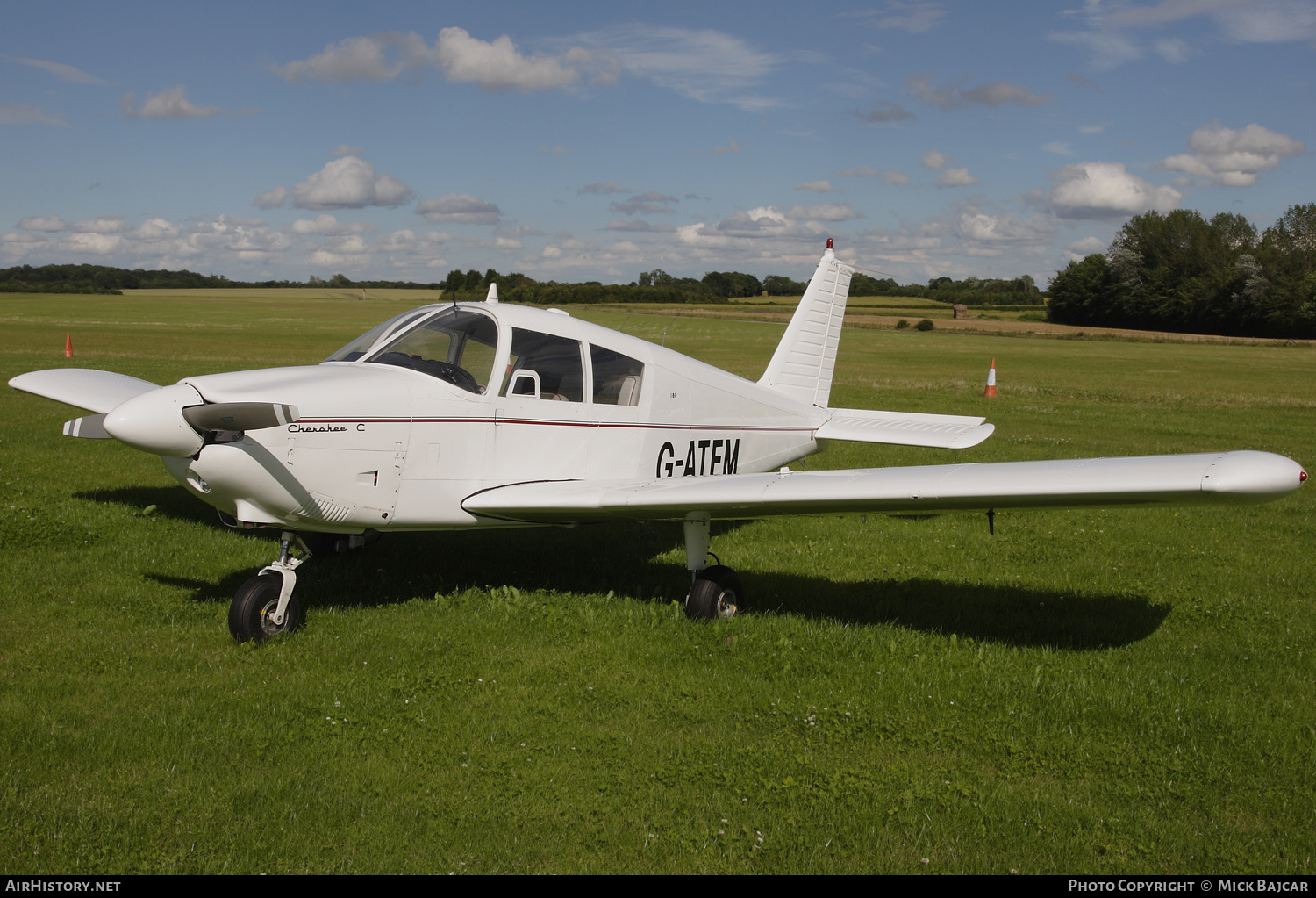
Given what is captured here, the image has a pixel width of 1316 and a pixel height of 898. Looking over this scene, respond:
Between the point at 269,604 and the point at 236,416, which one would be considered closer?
the point at 236,416

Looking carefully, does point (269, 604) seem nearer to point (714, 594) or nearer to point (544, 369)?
point (544, 369)

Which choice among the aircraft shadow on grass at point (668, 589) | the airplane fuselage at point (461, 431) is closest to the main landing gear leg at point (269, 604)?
the airplane fuselage at point (461, 431)

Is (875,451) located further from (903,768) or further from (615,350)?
(903,768)

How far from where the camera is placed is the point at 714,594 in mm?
6371

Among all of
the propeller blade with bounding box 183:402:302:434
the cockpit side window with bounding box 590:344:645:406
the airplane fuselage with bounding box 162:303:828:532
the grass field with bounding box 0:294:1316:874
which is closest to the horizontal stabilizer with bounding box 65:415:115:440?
the airplane fuselage with bounding box 162:303:828:532

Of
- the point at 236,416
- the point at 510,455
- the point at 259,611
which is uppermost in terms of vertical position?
the point at 236,416

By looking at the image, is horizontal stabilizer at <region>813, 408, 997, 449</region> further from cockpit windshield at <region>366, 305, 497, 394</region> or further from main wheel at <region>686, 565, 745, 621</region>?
cockpit windshield at <region>366, 305, 497, 394</region>

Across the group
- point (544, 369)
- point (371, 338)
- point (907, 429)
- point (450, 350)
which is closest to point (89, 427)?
point (371, 338)

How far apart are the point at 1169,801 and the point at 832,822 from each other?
1616 millimetres

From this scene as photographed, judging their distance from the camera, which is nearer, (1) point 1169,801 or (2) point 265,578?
(1) point 1169,801

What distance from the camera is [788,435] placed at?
350 inches

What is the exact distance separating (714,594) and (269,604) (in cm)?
301
